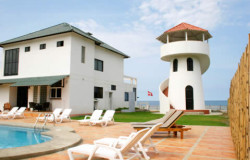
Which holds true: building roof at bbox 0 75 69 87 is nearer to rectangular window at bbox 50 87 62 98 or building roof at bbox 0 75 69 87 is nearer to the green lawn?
rectangular window at bbox 50 87 62 98

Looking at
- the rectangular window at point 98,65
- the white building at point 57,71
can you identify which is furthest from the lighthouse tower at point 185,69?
the white building at point 57,71

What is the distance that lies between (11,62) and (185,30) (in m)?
18.1

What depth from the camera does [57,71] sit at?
20125mm

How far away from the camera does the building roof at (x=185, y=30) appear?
73.6 feet

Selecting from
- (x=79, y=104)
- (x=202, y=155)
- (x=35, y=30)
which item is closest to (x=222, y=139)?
(x=202, y=155)

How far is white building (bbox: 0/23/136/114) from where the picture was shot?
1973 centimetres

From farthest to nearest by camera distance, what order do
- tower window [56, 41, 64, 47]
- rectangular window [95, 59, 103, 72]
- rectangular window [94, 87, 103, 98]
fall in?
1. rectangular window [95, 59, 103, 72]
2. rectangular window [94, 87, 103, 98]
3. tower window [56, 41, 64, 47]

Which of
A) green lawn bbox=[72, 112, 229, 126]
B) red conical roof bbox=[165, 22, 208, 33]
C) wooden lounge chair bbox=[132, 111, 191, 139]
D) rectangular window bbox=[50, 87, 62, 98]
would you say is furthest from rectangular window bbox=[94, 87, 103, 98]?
wooden lounge chair bbox=[132, 111, 191, 139]

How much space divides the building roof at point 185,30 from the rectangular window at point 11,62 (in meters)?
15.2

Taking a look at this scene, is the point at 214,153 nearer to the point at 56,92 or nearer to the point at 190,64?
the point at 56,92

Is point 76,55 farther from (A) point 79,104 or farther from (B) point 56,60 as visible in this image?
(A) point 79,104

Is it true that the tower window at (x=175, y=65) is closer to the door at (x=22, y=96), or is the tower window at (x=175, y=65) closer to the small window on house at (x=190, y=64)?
the small window on house at (x=190, y=64)

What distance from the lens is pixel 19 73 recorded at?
74.1 ft

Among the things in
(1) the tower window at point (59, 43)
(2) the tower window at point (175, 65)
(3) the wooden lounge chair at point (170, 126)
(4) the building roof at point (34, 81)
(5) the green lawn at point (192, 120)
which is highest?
(1) the tower window at point (59, 43)
